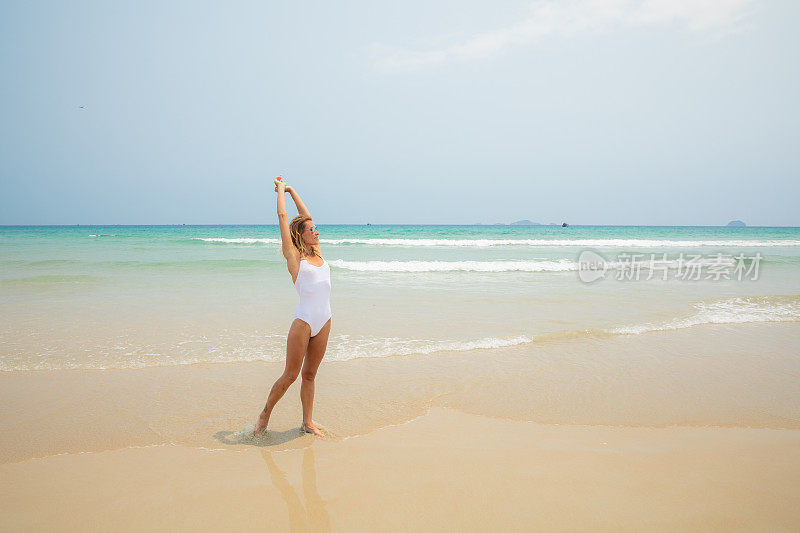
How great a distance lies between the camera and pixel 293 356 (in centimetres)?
360

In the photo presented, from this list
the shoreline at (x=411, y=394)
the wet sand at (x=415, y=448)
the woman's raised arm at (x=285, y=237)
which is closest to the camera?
the wet sand at (x=415, y=448)

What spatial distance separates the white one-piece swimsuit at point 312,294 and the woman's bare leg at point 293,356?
0.06 metres

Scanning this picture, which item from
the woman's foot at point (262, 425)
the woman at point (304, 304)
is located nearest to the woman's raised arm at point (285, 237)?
the woman at point (304, 304)

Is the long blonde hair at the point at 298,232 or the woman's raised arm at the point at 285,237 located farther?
the long blonde hair at the point at 298,232

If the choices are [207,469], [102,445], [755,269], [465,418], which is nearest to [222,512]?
[207,469]

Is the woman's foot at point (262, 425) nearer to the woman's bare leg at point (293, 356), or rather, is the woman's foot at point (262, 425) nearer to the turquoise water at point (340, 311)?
the woman's bare leg at point (293, 356)

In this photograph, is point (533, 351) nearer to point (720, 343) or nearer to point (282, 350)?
point (720, 343)

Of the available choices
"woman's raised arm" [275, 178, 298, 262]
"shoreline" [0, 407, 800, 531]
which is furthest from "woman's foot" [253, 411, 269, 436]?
"woman's raised arm" [275, 178, 298, 262]

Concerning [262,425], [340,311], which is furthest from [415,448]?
[340,311]

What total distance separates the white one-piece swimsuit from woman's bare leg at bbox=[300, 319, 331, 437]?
3.2 inches

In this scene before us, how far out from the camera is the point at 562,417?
13.8 feet

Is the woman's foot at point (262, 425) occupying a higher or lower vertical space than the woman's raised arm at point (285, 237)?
lower

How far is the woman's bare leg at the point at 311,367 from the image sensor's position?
370 cm

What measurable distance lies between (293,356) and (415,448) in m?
1.25
